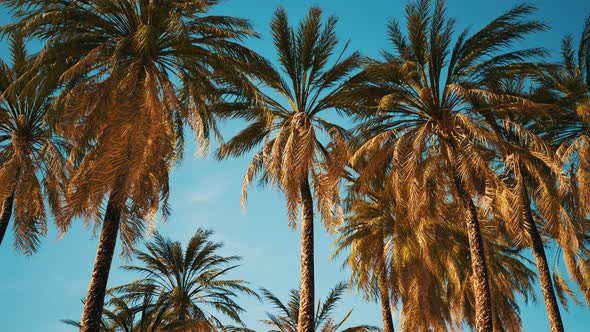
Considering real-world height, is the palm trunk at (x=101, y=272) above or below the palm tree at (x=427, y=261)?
below

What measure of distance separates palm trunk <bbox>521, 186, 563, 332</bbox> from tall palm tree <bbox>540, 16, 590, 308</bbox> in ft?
2.42

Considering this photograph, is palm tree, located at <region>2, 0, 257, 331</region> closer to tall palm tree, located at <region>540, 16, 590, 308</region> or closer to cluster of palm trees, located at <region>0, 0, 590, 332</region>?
cluster of palm trees, located at <region>0, 0, 590, 332</region>

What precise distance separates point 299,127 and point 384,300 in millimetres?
9892

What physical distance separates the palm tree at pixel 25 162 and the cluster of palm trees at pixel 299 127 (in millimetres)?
58

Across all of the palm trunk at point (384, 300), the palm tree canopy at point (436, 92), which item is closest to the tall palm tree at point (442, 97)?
the palm tree canopy at point (436, 92)

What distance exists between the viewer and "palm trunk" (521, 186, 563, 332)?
1712 cm

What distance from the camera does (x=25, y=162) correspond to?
16594mm

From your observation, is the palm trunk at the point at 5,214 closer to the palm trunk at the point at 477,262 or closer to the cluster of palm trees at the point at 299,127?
the cluster of palm trees at the point at 299,127

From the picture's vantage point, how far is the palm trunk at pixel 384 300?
22594 millimetres

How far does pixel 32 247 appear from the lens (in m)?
18.8

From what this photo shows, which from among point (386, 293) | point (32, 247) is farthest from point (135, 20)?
point (386, 293)

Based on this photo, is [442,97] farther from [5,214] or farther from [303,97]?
[5,214]

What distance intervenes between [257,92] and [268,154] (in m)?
3.12

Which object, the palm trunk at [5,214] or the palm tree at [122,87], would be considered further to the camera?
the palm trunk at [5,214]
